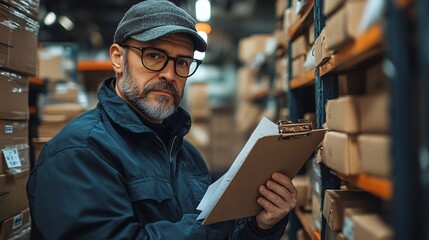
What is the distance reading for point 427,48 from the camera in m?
0.83

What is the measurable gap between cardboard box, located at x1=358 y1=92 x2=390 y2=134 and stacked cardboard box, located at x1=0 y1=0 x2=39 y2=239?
1.61 metres

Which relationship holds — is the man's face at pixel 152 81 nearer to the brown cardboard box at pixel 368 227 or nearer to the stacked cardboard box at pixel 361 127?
the stacked cardboard box at pixel 361 127

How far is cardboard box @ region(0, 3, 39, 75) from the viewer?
2.05 m

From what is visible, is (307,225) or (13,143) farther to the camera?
(307,225)

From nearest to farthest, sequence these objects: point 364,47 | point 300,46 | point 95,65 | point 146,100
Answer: point 364,47 < point 146,100 < point 300,46 < point 95,65

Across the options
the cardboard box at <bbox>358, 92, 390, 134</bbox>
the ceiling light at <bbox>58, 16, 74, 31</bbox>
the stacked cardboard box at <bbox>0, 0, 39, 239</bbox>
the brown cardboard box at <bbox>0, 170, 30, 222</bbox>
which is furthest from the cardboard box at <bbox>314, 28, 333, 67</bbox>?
the ceiling light at <bbox>58, 16, 74, 31</bbox>

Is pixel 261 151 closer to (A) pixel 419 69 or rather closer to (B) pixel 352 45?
(B) pixel 352 45

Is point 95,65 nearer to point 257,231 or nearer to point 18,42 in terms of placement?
point 18,42

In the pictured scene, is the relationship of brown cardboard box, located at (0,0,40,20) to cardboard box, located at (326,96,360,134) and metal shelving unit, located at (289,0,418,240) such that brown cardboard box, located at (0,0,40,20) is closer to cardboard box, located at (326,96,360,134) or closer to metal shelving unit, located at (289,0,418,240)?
cardboard box, located at (326,96,360,134)

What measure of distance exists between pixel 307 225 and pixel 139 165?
3.87 ft

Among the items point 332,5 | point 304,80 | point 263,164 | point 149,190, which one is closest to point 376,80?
point 332,5

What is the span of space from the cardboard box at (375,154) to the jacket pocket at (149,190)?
84 cm

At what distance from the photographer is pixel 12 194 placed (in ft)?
7.07

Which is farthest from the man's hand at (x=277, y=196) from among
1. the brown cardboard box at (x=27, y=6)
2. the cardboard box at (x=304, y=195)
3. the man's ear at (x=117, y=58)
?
the brown cardboard box at (x=27, y=6)
